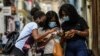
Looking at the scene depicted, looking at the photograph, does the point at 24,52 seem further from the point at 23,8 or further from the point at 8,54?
the point at 23,8

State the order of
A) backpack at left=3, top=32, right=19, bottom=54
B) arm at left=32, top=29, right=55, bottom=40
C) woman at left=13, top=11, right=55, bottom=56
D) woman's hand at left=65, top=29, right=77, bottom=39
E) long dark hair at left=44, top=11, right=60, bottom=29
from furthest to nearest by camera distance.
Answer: backpack at left=3, top=32, right=19, bottom=54 < long dark hair at left=44, top=11, right=60, bottom=29 < woman at left=13, top=11, right=55, bottom=56 < arm at left=32, top=29, right=55, bottom=40 < woman's hand at left=65, top=29, right=77, bottom=39

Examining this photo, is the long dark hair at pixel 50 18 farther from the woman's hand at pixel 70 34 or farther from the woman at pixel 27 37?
the woman's hand at pixel 70 34

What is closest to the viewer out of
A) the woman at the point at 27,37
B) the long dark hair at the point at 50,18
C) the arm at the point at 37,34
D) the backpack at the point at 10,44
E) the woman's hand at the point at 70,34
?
the woman's hand at the point at 70,34

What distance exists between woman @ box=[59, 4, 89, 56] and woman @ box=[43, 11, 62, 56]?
0.17 m

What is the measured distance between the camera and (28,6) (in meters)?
19.1

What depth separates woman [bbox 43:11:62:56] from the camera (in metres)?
8.29

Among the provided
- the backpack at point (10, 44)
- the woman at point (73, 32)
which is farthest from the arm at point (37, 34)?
the backpack at point (10, 44)

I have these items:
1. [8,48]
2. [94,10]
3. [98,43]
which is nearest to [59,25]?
[8,48]

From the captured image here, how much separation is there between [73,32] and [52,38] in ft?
1.91

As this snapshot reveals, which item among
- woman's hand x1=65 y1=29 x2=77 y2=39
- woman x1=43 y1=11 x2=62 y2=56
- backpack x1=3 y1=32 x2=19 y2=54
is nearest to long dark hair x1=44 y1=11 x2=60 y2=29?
woman x1=43 y1=11 x2=62 y2=56

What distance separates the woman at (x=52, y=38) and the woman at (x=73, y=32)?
0.17m

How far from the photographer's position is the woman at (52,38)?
8289 mm

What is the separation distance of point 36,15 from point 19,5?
1013cm

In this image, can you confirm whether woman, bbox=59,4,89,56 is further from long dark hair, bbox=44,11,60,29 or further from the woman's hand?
long dark hair, bbox=44,11,60,29
